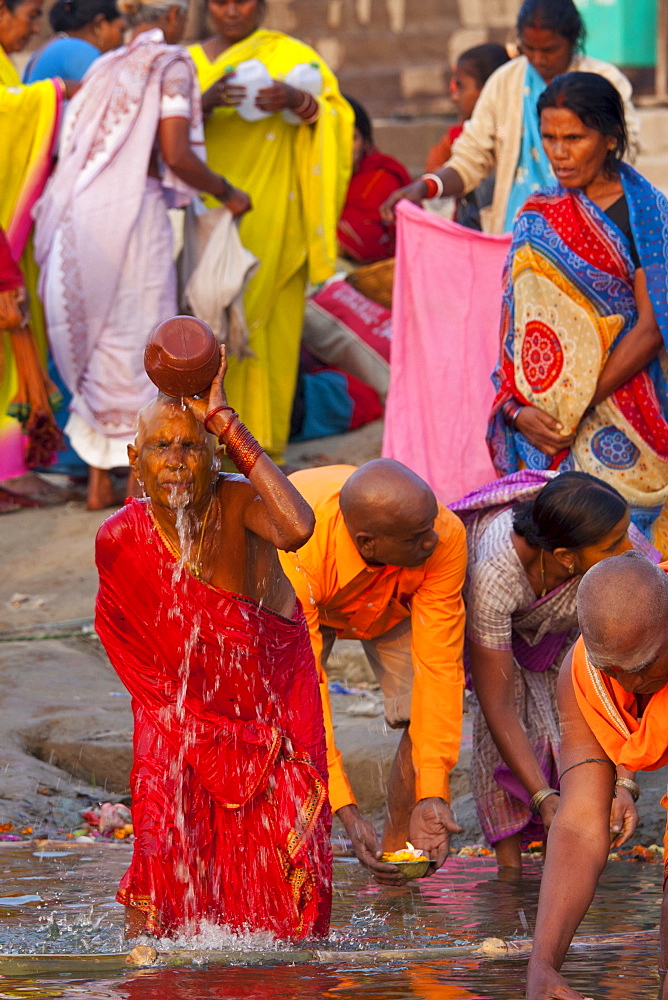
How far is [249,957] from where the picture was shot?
388 cm

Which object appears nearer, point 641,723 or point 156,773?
point 641,723

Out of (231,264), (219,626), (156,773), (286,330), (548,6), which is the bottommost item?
(286,330)

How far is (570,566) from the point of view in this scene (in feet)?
15.5

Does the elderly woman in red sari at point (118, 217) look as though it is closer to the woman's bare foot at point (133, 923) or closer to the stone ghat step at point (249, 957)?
the woman's bare foot at point (133, 923)

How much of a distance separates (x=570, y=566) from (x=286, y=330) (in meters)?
4.40

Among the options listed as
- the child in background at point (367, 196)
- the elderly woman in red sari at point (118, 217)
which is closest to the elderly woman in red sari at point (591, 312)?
the elderly woman in red sari at point (118, 217)

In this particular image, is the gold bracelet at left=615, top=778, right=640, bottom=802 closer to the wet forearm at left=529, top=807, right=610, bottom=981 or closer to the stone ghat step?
the wet forearm at left=529, top=807, right=610, bottom=981

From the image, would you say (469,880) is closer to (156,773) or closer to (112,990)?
(156,773)

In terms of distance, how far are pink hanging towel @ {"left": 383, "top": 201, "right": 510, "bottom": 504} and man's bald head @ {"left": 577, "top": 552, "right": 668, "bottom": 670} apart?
414cm

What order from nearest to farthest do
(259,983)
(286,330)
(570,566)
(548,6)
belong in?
(259,983) → (570,566) → (548,6) → (286,330)

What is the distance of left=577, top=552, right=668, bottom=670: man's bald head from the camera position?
3158 millimetres

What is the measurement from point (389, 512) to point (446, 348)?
9.98ft

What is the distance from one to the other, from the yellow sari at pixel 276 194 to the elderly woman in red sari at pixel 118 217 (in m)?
0.44

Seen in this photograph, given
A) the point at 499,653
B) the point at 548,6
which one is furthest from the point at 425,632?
the point at 548,6
